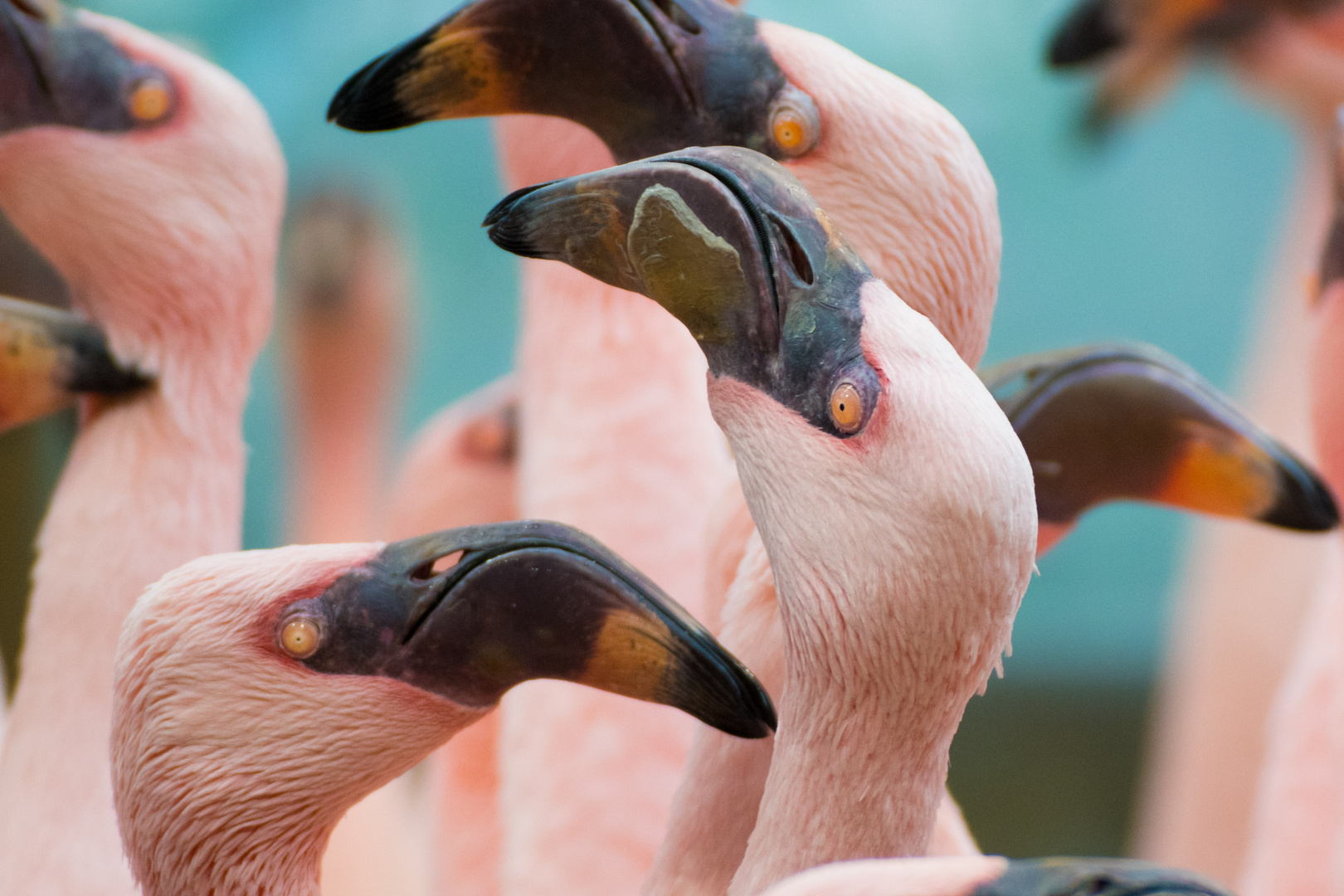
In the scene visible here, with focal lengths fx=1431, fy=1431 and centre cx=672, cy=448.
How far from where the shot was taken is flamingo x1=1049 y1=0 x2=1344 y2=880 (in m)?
2.18

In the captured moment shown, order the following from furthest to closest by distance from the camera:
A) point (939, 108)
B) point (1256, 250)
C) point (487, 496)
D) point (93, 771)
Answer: point (1256, 250)
point (487, 496)
point (93, 771)
point (939, 108)

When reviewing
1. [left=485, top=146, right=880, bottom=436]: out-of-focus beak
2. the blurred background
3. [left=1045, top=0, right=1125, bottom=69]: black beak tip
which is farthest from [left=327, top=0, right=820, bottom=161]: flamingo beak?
the blurred background

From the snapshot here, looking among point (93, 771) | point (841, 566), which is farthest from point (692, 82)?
point (93, 771)

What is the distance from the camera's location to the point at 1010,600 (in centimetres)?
73

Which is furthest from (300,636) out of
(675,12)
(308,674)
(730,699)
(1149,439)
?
(1149,439)

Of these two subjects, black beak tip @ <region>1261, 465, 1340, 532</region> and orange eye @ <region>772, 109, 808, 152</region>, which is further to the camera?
black beak tip @ <region>1261, 465, 1340, 532</region>

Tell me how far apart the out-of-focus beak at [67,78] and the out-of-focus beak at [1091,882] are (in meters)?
0.87

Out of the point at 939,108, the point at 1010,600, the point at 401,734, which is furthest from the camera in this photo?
the point at 939,108

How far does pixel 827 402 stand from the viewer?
28.9 inches

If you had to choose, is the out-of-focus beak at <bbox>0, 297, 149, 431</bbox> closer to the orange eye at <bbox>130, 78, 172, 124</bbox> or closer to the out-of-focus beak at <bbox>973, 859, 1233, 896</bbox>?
the orange eye at <bbox>130, 78, 172, 124</bbox>

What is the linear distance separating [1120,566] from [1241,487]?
A: 12.4 ft

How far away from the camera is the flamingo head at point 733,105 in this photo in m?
0.92

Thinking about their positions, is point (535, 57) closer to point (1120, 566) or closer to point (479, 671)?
point (479, 671)

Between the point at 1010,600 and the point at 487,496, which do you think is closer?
the point at 1010,600
